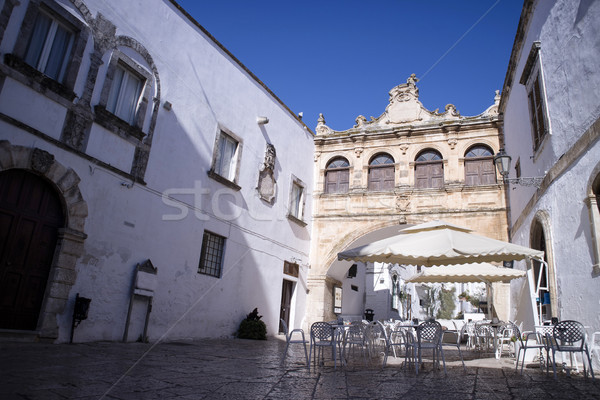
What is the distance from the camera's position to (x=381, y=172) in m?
14.8

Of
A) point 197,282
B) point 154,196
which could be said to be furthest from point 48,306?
point 197,282

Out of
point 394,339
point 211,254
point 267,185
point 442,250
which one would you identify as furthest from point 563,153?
point 267,185

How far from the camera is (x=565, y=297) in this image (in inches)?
249

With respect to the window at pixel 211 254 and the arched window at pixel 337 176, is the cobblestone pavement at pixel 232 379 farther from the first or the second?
the arched window at pixel 337 176

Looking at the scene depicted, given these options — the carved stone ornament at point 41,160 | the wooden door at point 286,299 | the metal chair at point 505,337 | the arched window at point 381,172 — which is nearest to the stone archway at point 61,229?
the carved stone ornament at point 41,160

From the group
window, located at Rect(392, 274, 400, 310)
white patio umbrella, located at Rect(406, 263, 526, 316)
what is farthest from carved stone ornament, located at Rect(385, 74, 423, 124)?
window, located at Rect(392, 274, 400, 310)

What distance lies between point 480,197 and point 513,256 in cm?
753

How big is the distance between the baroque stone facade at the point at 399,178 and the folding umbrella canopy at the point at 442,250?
6912mm

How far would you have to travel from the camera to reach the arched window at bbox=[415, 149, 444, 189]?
1399 centimetres

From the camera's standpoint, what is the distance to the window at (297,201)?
14022 millimetres

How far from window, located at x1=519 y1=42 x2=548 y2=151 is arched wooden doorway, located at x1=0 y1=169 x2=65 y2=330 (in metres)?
8.53

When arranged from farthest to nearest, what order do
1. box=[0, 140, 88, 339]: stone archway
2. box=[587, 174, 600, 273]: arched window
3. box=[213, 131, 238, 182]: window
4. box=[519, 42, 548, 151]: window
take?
box=[213, 131, 238, 182]: window, box=[519, 42, 548, 151]: window, box=[0, 140, 88, 339]: stone archway, box=[587, 174, 600, 273]: arched window

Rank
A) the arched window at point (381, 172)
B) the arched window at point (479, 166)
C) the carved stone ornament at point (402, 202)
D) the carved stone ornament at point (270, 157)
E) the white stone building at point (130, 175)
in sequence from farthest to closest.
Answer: the arched window at point (381, 172) < the carved stone ornament at point (402, 202) < the arched window at point (479, 166) < the carved stone ornament at point (270, 157) < the white stone building at point (130, 175)

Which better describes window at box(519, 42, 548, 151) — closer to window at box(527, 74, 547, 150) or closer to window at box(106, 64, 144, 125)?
window at box(527, 74, 547, 150)
